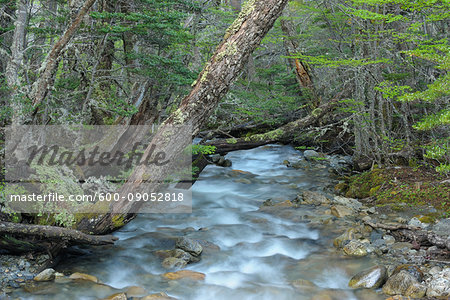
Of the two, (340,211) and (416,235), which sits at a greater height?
(416,235)

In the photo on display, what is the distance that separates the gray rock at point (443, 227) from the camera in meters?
5.37

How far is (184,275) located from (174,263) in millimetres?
295

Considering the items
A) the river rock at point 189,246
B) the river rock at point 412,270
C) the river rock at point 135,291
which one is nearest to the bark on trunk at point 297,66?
the river rock at point 189,246

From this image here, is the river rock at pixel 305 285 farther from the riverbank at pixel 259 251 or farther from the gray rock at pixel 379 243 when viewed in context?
the gray rock at pixel 379 243

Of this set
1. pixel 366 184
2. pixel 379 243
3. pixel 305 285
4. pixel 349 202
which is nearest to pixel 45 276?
pixel 305 285

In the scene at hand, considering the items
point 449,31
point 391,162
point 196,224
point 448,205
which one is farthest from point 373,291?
point 449,31

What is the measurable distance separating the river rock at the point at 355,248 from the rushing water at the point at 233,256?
0.50ft

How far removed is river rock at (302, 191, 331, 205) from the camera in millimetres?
8047

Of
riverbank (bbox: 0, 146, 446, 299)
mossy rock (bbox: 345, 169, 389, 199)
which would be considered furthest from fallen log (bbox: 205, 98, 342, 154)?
mossy rock (bbox: 345, 169, 389, 199)

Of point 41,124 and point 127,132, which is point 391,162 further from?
point 41,124

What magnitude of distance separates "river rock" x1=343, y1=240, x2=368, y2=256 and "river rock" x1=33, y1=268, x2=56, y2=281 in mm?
4081

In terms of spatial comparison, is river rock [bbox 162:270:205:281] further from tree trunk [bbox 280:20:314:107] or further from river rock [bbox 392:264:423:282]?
tree trunk [bbox 280:20:314:107]

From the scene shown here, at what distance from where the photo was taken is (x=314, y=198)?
26.9ft

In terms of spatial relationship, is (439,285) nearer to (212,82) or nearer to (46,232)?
(212,82)
